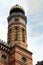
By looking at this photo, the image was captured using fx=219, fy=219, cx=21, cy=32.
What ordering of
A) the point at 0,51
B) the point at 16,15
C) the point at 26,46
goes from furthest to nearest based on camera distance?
the point at 16,15
the point at 26,46
the point at 0,51

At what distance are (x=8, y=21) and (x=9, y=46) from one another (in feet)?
24.3

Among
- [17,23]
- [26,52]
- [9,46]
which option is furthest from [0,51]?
[17,23]

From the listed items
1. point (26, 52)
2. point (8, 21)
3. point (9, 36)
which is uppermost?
point (8, 21)

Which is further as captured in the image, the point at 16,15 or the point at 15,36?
the point at 16,15

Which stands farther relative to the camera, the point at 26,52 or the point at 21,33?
the point at 21,33

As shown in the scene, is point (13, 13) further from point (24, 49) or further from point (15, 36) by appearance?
point (24, 49)

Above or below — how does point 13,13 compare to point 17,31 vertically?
above

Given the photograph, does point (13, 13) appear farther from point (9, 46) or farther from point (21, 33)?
point (9, 46)

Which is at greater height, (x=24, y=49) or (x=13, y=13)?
(x=13, y=13)

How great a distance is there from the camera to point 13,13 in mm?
43750

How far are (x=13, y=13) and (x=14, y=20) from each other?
1656 millimetres

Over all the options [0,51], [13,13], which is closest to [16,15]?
[13,13]

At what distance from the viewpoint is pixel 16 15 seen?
43469 mm

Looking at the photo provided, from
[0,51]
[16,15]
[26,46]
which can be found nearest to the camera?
[0,51]
